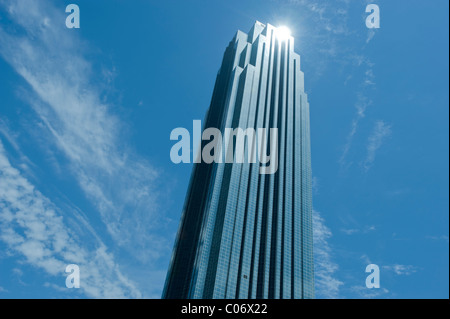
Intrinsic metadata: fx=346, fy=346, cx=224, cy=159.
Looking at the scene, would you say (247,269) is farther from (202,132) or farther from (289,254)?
(202,132)

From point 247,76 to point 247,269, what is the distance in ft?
314

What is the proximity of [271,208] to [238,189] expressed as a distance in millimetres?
15848

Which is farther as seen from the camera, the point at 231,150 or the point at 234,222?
the point at 231,150

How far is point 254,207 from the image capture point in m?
138

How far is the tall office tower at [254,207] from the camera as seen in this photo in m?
121

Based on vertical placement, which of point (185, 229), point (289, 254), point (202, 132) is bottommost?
point (289, 254)

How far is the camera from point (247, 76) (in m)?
173

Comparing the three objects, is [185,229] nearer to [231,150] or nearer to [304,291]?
[231,150]

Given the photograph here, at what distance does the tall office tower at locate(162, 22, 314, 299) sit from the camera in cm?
12119
